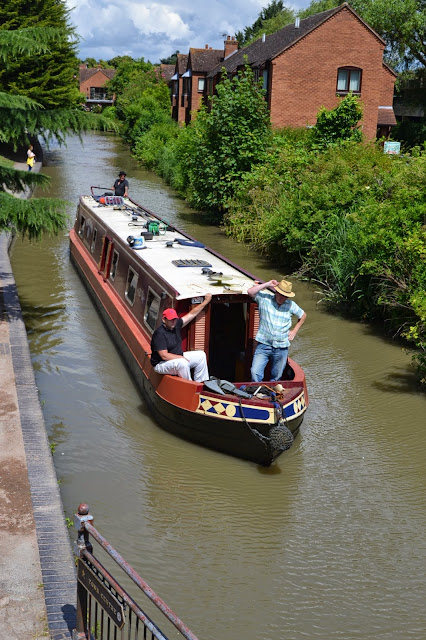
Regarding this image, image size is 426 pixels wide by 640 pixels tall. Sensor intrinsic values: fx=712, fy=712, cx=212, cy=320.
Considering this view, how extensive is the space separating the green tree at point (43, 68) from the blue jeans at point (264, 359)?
3027 cm

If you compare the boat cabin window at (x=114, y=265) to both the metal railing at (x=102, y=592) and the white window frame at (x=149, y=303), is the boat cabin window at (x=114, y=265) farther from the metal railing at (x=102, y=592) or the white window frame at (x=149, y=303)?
the metal railing at (x=102, y=592)

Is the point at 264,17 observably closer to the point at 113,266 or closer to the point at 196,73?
the point at 196,73

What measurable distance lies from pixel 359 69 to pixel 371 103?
1.75 meters

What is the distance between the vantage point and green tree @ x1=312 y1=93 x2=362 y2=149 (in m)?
22.0

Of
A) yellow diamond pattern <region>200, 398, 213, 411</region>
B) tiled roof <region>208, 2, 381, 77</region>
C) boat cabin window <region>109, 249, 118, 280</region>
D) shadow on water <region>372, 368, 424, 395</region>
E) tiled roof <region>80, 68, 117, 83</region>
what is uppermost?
tiled roof <region>80, 68, 117, 83</region>

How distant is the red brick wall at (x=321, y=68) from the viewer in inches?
1351

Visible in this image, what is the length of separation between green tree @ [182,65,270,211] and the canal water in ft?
34.6

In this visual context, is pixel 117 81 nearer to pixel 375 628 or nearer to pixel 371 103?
pixel 371 103

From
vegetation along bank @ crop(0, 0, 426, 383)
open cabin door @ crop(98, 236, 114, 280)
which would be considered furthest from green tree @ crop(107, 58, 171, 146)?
open cabin door @ crop(98, 236, 114, 280)

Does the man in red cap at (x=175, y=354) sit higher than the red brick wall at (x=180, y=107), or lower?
lower

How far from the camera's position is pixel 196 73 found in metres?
53.9

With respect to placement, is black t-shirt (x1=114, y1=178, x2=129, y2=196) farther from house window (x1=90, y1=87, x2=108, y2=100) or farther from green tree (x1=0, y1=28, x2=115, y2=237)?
house window (x1=90, y1=87, x2=108, y2=100)

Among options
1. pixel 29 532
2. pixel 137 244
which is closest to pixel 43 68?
pixel 137 244

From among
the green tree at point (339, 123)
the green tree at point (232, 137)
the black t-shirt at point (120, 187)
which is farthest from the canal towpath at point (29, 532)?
the green tree at point (339, 123)
